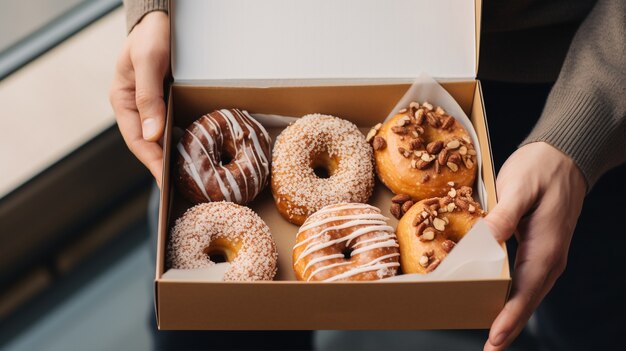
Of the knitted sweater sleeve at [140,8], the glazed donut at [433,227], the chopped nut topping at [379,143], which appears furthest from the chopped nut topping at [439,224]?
the knitted sweater sleeve at [140,8]

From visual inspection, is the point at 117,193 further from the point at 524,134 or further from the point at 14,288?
the point at 524,134

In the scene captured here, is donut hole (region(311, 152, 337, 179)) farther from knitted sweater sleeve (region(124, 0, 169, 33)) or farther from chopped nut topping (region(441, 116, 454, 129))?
knitted sweater sleeve (region(124, 0, 169, 33))

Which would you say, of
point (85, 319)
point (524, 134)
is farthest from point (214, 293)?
point (524, 134)

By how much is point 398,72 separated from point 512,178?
0.35m

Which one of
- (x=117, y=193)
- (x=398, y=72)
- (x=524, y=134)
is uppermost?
(x=398, y=72)

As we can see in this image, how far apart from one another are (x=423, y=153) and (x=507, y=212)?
27 centimetres

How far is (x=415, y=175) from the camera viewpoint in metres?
1.40

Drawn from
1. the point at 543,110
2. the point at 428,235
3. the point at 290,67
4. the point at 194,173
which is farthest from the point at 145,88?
the point at 543,110

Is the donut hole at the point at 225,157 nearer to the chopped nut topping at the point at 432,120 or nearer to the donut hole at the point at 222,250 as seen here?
the donut hole at the point at 222,250

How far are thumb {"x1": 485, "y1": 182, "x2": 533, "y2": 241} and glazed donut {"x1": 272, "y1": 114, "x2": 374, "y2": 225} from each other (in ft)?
1.02

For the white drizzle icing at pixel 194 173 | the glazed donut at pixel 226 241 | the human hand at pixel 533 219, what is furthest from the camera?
the white drizzle icing at pixel 194 173

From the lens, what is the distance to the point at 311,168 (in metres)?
1.51

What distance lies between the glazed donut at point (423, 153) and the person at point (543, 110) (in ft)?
0.31

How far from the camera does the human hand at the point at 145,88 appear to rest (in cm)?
136
